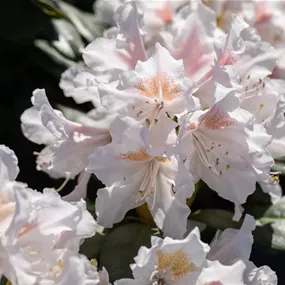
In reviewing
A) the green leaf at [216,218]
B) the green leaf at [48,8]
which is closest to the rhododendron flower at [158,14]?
the green leaf at [48,8]

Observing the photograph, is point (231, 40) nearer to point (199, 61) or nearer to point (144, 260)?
point (199, 61)

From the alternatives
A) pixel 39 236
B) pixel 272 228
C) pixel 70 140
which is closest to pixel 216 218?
pixel 272 228

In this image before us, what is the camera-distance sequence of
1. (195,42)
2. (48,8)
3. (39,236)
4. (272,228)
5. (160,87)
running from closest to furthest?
(39,236)
(160,87)
(195,42)
(272,228)
(48,8)

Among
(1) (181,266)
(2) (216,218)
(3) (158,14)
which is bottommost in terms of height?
(2) (216,218)

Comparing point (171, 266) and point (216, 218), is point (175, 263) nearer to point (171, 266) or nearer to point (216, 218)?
point (171, 266)

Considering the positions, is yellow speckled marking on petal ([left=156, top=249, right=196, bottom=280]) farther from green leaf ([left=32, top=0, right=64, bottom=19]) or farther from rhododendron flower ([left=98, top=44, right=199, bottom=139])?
green leaf ([left=32, top=0, right=64, bottom=19])

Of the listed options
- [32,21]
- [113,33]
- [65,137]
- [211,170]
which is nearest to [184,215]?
[211,170]
